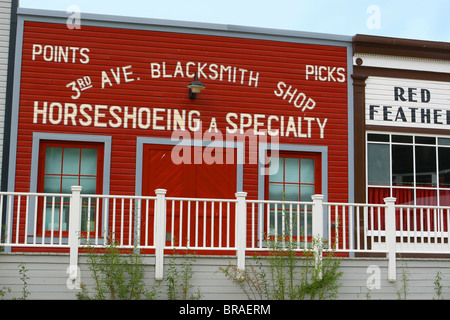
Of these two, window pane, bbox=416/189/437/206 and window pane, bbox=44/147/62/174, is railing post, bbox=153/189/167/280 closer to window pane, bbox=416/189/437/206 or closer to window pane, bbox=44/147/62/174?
window pane, bbox=44/147/62/174

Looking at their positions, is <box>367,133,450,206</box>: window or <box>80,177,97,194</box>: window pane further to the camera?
<box>367,133,450,206</box>: window

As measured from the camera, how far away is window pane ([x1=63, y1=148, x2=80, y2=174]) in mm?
11773

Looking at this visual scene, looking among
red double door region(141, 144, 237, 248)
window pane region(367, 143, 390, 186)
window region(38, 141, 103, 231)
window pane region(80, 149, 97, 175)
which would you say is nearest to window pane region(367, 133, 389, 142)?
window pane region(367, 143, 390, 186)

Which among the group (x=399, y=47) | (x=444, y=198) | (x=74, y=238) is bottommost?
(x=74, y=238)

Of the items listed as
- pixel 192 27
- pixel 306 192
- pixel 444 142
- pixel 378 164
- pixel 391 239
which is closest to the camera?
pixel 391 239

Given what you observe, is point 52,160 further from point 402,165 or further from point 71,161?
point 402,165

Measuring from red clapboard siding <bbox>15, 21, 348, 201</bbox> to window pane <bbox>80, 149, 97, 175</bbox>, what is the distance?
351mm

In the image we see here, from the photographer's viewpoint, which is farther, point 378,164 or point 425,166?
point 425,166

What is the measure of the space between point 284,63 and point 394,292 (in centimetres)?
508

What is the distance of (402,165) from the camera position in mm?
13234

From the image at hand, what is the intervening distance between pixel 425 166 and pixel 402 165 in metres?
0.56

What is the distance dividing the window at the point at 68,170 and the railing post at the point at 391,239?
522 centimetres

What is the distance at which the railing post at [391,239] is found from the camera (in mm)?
10562

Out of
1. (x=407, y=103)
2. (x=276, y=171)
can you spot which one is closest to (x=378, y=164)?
(x=407, y=103)
